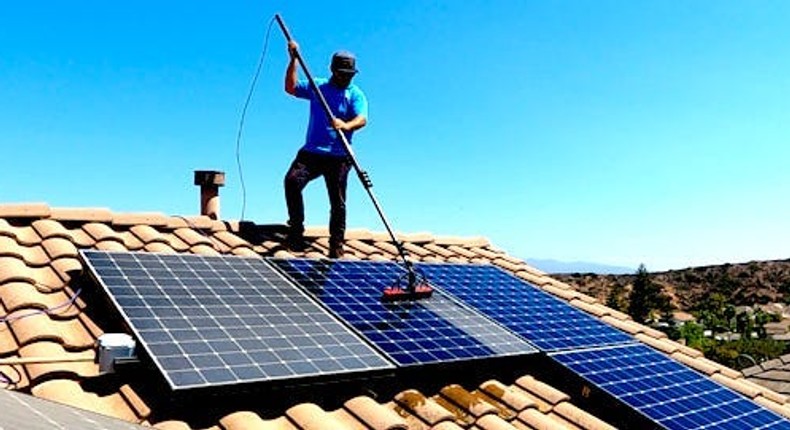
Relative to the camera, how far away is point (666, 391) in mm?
7395

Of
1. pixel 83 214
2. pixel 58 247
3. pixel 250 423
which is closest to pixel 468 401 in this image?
pixel 250 423

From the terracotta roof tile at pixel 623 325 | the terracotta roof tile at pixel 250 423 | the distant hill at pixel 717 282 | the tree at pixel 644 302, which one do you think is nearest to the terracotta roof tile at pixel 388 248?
the terracotta roof tile at pixel 623 325

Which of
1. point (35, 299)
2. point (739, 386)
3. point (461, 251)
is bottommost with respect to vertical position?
point (739, 386)

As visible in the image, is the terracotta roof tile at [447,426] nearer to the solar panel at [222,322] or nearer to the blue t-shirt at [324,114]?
the solar panel at [222,322]

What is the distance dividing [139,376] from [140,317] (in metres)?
0.48

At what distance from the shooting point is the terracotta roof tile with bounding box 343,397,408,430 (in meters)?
5.37

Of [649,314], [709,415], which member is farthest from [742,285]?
[709,415]

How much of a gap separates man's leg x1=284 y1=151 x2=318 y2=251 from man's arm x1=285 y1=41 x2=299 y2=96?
0.82m

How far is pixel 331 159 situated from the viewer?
29.8 ft

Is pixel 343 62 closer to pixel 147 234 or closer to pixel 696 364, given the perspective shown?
pixel 147 234

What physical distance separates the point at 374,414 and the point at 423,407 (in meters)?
0.61

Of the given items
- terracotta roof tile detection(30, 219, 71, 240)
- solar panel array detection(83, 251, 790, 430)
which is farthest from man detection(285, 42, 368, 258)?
terracotta roof tile detection(30, 219, 71, 240)

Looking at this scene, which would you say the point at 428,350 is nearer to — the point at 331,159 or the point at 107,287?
the point at 107,287

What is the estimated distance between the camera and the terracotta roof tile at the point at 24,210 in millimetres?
7392
